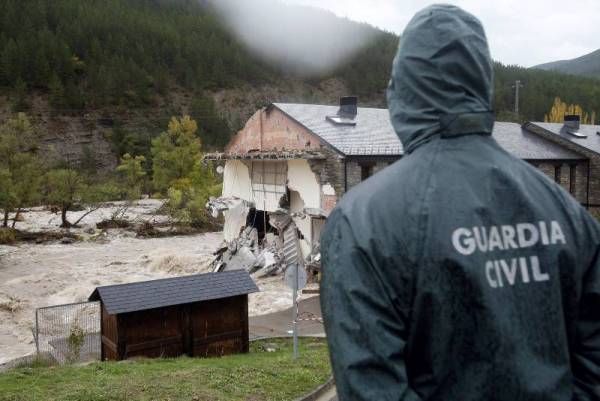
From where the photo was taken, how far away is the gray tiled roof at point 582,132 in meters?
26.8

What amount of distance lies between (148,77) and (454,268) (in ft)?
346

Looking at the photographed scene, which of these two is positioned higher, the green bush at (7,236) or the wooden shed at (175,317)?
the wooden shed at (175,317)

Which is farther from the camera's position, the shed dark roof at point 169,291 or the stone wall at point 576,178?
the stone wall at point 576,178

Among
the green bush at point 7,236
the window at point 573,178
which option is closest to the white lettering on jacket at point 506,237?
the window at point 573,178

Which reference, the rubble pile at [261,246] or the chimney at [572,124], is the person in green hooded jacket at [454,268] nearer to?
the rubble pile at [261,246]

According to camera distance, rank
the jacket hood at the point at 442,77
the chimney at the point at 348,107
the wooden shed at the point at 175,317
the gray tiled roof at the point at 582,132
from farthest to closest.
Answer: the gray tiled roof at the point at 582,132
the chimney at the point at 348,107
the wooden shed at the point at 175,317
the jacket hood at the point at 442,77

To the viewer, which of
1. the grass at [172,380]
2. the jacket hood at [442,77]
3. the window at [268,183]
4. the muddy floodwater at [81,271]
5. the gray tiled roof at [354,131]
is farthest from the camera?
the window at [268,183]

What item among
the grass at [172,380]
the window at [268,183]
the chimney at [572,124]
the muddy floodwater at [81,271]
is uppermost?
the chimney at [572,124]

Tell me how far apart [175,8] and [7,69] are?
219 ft

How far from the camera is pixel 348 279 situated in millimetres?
1671

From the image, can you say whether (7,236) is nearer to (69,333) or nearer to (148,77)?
(69,333)

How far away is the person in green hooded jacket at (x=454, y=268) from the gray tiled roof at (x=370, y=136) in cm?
1535

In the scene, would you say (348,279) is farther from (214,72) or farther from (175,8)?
(175,8)

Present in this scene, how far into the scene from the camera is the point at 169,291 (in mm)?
11797
